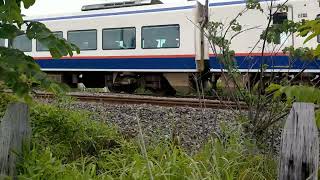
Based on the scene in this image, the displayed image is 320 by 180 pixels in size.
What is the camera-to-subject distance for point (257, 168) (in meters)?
3.33

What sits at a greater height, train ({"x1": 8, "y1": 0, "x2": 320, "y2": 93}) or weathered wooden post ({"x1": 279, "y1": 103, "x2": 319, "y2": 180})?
train ({"x1": 8, "y1": 0, "x2": 320, "y2": 93})

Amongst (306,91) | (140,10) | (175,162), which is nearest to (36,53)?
(140,10)

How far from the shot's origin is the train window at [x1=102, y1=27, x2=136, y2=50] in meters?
14.4

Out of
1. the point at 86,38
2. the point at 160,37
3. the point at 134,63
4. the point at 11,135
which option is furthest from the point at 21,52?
the point at 86,38

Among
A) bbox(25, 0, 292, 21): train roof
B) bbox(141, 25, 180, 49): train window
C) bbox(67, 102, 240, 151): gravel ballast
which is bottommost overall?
bbox(67, 102, 240, 151): gravel ballast

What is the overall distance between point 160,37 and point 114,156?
10128 millimetres

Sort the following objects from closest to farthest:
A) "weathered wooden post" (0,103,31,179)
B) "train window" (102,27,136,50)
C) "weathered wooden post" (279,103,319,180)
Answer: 1. "weathered wooden post" (279,103,319,180)
2. "weathered wooden post" (0,103,31,179)
3. "train window" (102,27,136,50)

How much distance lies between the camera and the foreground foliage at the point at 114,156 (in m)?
3.10

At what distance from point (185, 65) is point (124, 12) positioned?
2.87 m

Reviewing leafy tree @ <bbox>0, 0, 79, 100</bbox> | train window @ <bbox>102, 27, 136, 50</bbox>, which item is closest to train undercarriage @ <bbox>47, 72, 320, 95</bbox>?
train window @ <bbox>102, 27, 136, 50</bbox>

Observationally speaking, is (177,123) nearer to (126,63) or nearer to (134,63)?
(134,63)

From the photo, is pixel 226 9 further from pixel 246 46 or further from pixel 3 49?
pixel 3 49

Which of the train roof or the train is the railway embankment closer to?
the train

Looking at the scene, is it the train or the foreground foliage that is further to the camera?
the train
